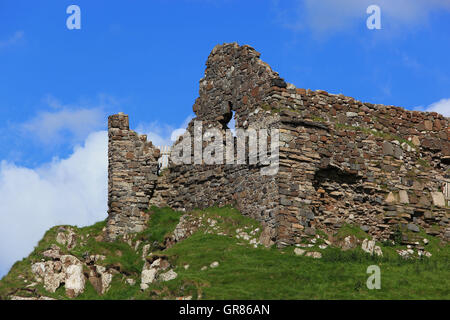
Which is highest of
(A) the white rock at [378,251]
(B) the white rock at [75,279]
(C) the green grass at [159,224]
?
(C) the green grass at [159,224]

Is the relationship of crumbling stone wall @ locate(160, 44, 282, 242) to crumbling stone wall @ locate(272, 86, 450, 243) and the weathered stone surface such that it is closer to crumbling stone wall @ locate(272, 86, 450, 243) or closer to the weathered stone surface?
crumbling stone wall @ locate(272, 86, 450, 243)

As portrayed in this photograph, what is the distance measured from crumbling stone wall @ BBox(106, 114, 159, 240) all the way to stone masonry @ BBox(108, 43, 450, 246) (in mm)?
43

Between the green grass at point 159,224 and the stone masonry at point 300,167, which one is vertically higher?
the stone masonry at point 300,167

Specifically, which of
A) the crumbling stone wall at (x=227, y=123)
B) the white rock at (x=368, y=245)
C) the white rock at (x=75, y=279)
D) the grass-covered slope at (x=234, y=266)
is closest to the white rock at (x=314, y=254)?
the grass-covered slope at (x=234, y=266)

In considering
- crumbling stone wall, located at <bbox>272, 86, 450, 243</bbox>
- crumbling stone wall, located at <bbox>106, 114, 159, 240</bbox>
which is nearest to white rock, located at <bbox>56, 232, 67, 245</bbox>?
crumbling stone wall, located at <bbox>106, 114, 159, 240</bbox>

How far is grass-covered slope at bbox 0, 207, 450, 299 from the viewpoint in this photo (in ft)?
64.4

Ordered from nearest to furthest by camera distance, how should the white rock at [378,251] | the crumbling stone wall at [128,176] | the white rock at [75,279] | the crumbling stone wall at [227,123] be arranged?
the white rock at [75,279]
the white rock at [378,251]
the crumbling stone wall at [227,123]
the crumbling stone wall at [128,176]

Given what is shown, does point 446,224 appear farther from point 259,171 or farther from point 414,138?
point 259,171

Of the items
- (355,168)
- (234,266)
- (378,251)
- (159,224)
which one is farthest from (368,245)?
(159,224)

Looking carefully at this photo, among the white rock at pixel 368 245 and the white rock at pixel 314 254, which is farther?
the white rock at pixel 368 245

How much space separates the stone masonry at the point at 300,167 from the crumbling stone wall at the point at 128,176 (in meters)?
0.04

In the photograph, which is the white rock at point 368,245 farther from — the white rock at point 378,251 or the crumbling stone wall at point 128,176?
the crumbling stone wall at point 128,176

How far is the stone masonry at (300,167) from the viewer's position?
2539cm
